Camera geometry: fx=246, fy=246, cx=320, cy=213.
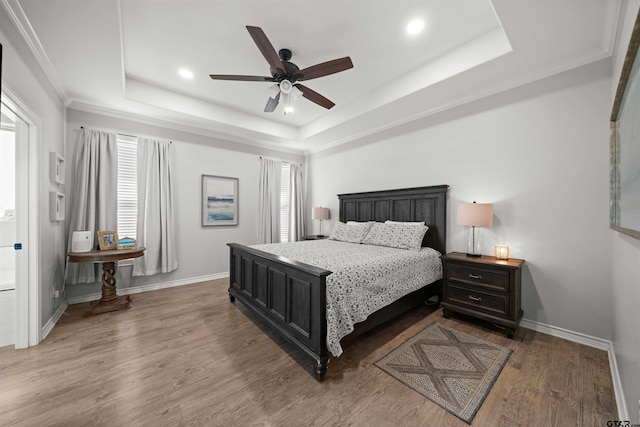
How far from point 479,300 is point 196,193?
15.1 ft

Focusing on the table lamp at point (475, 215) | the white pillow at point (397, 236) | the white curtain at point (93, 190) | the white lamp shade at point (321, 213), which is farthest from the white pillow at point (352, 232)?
the white curtain at point (93, 190)

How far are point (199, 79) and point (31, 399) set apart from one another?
141 inches

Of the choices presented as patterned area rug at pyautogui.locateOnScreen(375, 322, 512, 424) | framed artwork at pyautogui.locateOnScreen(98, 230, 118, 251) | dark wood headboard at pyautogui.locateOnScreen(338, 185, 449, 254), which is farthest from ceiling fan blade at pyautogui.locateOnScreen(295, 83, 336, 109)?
framed artwork at pyautogui.locateOnScreen(98, 230, 118, 251)

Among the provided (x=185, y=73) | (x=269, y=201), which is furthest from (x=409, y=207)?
(x=185, y=73)

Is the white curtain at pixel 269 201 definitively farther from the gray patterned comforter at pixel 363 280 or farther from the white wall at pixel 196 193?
the gray patterned comforter at pixel 363 280

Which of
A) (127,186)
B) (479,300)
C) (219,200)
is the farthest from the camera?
(219,200)

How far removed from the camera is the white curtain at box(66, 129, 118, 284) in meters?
3.39

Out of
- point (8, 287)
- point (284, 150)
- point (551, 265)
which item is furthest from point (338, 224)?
point (8, 287)

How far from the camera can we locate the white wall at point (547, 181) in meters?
2.40

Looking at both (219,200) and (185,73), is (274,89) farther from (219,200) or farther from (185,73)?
(219,200)

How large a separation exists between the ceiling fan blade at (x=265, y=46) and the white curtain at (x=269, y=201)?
Answer: 2967mm

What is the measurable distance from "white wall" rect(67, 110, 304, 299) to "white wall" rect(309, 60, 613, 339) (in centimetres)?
358

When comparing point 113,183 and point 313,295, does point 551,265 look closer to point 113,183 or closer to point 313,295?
point 313,295

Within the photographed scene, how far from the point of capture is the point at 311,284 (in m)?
2.03
